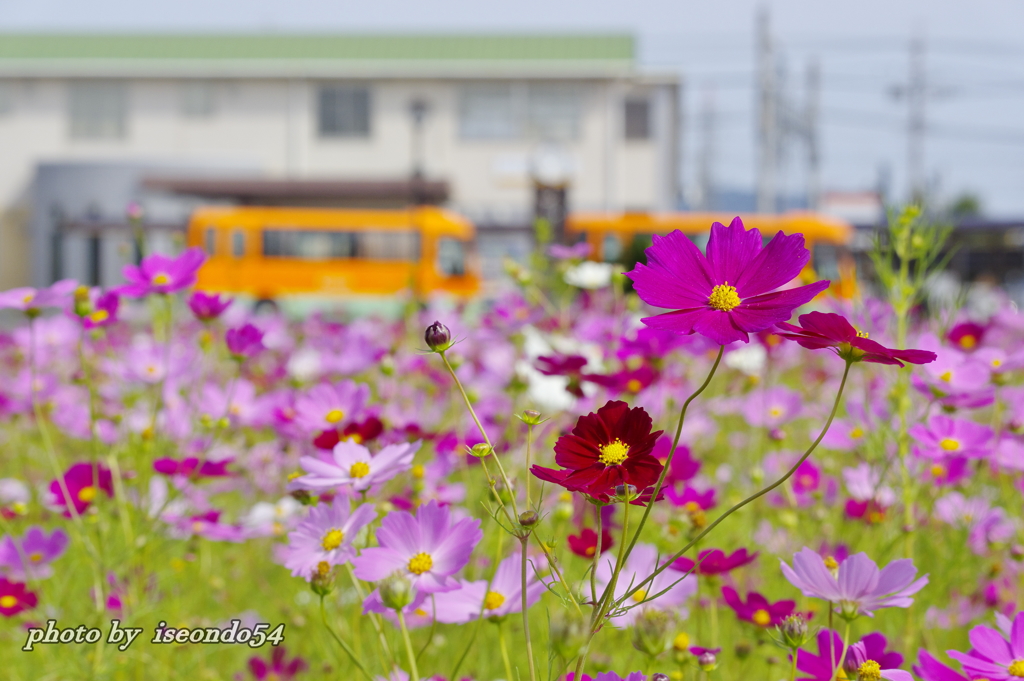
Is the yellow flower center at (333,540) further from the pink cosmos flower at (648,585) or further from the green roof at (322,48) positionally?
the green roof at (322,48)

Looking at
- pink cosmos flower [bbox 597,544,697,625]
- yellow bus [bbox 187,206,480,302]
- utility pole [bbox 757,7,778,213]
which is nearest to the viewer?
pink cosmos flower [bbox 597,544,697,625]

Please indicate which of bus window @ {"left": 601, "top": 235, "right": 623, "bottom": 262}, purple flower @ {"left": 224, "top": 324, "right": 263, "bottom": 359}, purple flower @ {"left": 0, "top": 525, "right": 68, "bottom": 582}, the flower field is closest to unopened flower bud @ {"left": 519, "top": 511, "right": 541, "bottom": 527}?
the flower field

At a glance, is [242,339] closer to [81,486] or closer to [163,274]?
[163,274]

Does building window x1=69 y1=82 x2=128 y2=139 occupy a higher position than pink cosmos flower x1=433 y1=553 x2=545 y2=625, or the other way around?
building window x1=69 y1=82 x2=128 y2=139

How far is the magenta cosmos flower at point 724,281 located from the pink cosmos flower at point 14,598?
3.21 ft

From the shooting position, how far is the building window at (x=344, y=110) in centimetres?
1848

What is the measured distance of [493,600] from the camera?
80 centimetres

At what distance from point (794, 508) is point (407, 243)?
12.4 meters

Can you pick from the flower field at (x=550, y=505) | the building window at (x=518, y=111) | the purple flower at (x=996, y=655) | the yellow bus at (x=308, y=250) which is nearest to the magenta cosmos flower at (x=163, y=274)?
the flower field at (x=550, y=505)

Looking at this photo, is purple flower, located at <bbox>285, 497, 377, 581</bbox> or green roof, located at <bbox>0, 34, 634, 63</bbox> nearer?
purple flower, located at <bbox>285, 497, 377, 581</bbox>

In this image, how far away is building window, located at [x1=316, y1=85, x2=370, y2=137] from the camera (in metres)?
18.5

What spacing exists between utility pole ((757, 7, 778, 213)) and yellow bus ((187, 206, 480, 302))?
22.9 feet

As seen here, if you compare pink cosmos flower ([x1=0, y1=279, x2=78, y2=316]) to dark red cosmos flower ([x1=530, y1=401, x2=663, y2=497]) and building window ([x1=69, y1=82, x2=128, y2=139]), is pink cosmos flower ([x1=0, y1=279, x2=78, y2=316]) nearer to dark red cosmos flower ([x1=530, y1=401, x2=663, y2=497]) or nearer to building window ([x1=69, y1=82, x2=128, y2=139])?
dark red cosmos flower ([x1=530, y1=401, x2=663, y2=497])

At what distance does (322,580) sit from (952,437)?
927 mm
